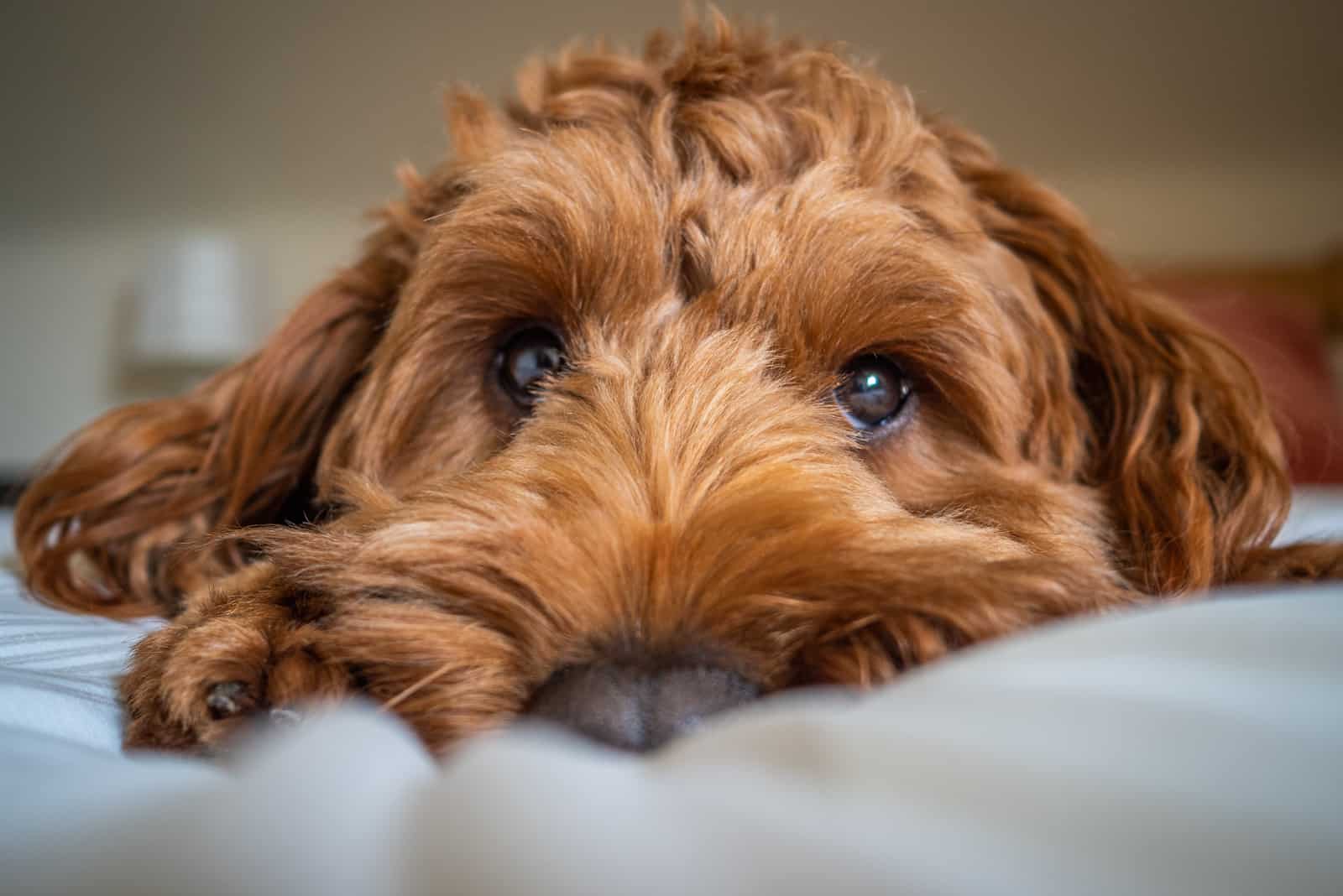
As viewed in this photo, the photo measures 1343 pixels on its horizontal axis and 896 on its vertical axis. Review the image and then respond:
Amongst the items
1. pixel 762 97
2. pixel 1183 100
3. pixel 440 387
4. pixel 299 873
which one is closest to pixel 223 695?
pixel 299 873

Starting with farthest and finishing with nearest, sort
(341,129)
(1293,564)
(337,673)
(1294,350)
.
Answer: (341,129), (1294,350), (1293,564), (337,673)

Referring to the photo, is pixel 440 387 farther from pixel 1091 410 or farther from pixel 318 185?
pixel 318 185

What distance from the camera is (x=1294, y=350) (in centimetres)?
425

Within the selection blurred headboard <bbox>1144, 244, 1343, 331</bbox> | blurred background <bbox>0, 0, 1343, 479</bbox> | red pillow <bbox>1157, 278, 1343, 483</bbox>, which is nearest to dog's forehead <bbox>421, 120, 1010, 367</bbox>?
red pillow <bbox>1157, 278, 1343, 483</bbox>

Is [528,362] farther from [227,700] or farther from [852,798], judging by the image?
[852,798]

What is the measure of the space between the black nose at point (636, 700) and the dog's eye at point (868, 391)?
2.12 ft

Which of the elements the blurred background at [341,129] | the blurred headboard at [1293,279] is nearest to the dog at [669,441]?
the blurred background at [341,129]

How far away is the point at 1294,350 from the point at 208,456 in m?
4.59

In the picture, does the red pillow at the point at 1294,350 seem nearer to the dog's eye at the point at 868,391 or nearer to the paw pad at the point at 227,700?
the dog's eye at the point at 868,391

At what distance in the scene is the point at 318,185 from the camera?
19.8ft

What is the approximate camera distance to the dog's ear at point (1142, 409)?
128 cm

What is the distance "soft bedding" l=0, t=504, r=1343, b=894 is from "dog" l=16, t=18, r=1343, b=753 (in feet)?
0.60

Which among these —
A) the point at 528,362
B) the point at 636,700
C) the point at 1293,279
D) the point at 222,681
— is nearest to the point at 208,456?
Result: the point at 528,362

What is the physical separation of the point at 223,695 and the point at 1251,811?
2.51 feet
